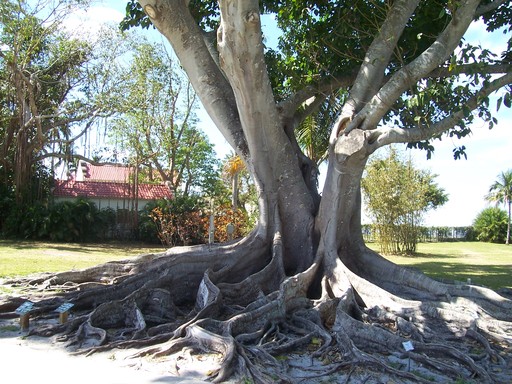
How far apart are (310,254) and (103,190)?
24.9 metres

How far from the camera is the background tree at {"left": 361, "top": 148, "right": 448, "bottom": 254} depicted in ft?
79.7

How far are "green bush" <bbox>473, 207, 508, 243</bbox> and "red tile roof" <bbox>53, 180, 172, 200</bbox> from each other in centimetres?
3073

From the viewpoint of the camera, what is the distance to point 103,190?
31.9 m

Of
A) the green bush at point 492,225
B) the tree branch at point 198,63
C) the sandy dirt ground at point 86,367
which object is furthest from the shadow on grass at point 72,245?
the green bush at point 492,225

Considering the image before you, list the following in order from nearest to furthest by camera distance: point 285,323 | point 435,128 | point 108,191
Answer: point 285,323 → point 435,128 → point 108,191

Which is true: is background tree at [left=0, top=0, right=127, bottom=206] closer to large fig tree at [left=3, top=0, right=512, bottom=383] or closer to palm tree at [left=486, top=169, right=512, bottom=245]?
large fig tree at [left=3, top=0, right=512, bottom=383]

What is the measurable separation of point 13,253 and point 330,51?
11716 mm

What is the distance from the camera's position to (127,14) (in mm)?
11922

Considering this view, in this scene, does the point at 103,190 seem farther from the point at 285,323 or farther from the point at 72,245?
the point at 285,323

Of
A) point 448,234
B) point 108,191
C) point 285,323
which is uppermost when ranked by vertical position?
point 108,191

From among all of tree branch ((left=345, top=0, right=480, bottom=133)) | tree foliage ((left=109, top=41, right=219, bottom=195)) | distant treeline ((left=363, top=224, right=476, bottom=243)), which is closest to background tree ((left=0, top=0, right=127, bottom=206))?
tree foliage ((left=109, top=41, right=219, bottom=195))

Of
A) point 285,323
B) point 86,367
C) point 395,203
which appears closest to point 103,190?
point 395,203

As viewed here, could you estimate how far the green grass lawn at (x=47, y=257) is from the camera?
→ 485 inches

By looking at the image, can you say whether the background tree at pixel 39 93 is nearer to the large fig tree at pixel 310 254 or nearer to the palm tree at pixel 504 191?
the large fig tree at pixel 310 254
